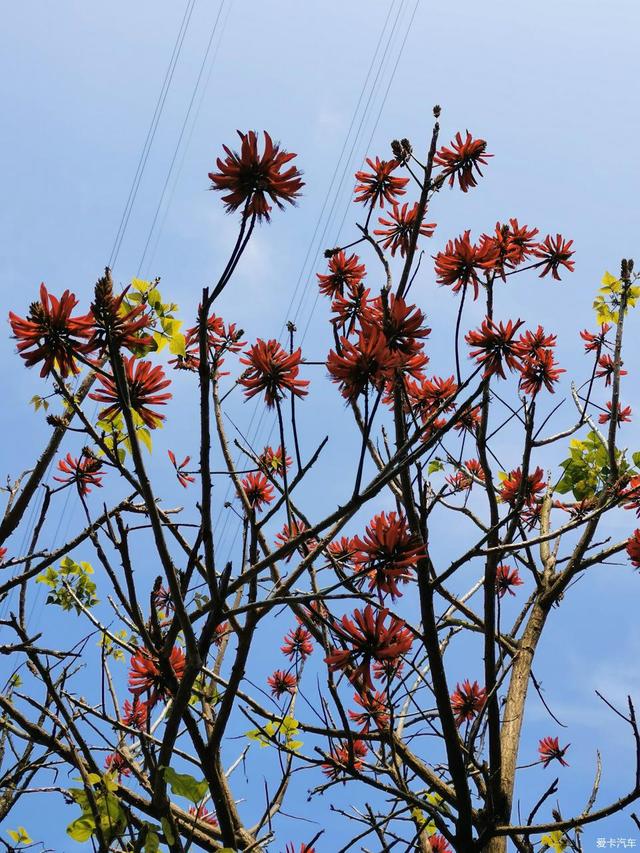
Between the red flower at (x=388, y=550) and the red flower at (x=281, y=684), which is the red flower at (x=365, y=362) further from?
the red flower at (x=281, y=684)

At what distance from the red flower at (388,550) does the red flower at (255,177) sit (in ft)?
2.85

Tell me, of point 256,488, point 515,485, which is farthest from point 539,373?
point 256,488

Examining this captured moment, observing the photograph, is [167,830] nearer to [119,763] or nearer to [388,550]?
[388,550]

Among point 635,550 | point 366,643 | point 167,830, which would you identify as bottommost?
point 167,830

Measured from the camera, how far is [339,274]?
340 cm

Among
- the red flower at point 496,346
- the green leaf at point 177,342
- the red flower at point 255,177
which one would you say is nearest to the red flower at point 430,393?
the red flower at point 496,346

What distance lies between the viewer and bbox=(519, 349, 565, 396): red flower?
3900mm

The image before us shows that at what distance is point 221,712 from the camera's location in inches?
81.3

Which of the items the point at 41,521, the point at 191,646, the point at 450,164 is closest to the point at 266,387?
the point at 191,646

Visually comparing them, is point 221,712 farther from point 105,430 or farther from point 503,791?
point 503,791

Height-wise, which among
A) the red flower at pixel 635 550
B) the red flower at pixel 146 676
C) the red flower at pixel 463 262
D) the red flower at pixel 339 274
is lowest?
the red flower at pixel 146 676

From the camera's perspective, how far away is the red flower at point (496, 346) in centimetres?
306

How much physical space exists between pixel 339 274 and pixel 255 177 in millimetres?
1613

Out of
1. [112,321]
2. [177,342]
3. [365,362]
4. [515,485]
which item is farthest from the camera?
[515,485]
